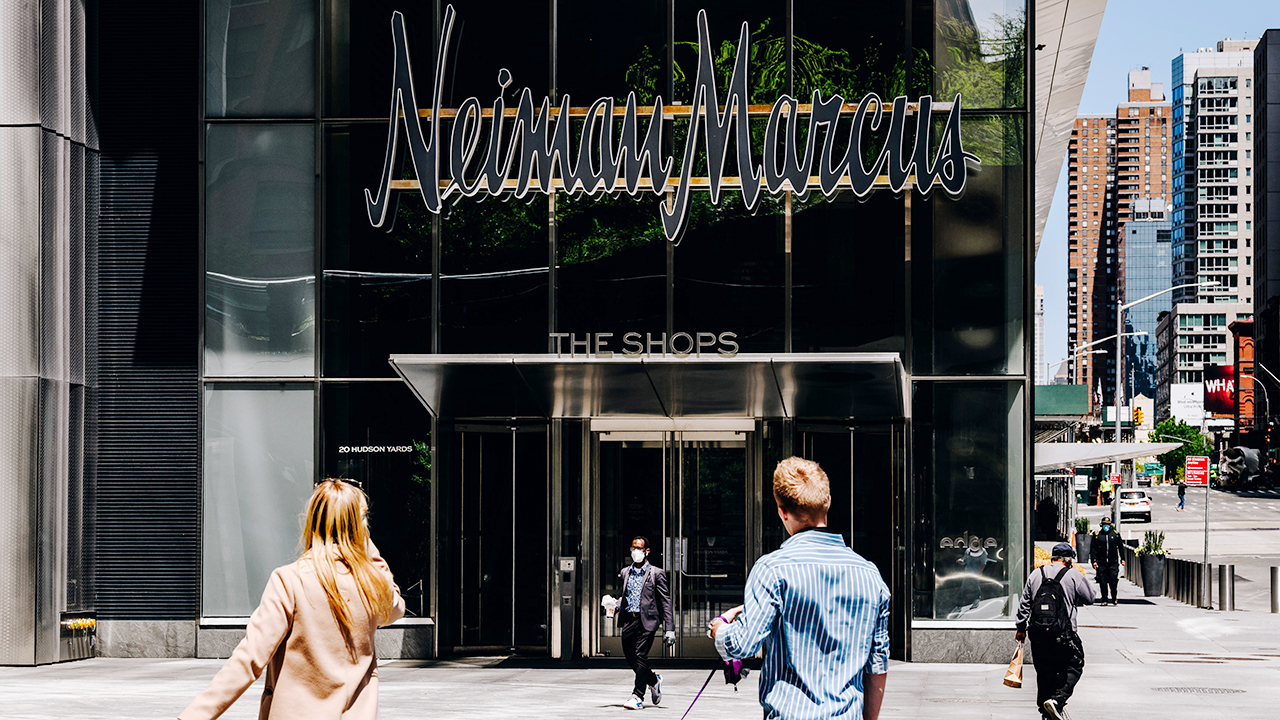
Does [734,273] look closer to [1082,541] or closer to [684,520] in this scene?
[684,520]

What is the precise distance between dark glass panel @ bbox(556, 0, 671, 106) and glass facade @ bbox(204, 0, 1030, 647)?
1.2 inches

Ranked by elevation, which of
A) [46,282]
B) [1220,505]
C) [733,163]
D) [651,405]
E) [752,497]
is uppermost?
[733,163]

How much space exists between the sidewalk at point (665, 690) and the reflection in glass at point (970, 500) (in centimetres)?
89

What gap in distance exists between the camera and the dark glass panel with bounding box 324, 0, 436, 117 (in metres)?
18.0

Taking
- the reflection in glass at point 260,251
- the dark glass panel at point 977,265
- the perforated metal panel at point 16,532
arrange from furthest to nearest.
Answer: the reflection in glass at point 260,251, the dark glass panel at point 977,265, the perforated metal panel at point 16,532

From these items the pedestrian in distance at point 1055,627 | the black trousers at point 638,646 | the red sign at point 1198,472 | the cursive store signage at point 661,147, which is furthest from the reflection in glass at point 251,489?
the red sign at point 1198,472

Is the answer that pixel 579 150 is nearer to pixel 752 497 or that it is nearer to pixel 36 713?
pixel 752 497

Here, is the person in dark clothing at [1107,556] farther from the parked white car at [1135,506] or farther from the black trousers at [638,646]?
the parked white car at [1135,506]

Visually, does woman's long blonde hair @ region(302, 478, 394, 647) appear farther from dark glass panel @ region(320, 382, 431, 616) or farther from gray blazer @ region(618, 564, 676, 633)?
dark glass panel @ region(320, 382, 431, 616)

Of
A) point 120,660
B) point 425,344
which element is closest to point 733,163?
point 425,344

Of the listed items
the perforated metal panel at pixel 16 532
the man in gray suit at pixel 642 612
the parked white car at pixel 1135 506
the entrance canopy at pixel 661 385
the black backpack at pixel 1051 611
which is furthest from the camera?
the parked white car at pixel 1135 506

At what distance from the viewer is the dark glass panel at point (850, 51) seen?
57.6 ft

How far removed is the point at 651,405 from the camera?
57.6ft

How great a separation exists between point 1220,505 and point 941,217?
77123 millimetres
